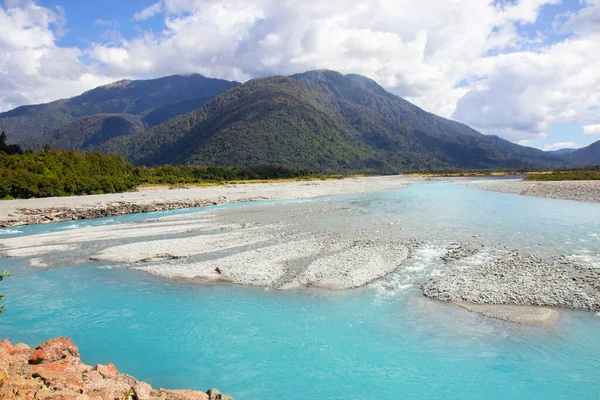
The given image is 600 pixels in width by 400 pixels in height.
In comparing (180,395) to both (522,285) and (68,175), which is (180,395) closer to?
(522,285)

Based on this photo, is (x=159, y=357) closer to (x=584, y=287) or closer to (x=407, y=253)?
(x=407, y=253)

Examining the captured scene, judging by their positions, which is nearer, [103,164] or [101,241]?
[101,241]

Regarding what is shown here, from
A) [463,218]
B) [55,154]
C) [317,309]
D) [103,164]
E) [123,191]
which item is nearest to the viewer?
[317,309]

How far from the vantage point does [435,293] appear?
13.8 meters

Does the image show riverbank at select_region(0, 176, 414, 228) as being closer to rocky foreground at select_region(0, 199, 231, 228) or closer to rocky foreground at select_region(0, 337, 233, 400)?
rocky foreground at select_region(0, 199, 231, 228)

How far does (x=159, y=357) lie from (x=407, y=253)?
14.3 meters

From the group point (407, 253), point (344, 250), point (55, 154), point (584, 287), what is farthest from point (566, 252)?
point (55, 154)

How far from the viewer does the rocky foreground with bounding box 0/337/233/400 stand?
6.09 meters

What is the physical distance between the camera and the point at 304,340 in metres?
11.0

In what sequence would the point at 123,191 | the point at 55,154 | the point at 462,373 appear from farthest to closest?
the point at 55,154 < the point at 123,191 < the point at 462,373

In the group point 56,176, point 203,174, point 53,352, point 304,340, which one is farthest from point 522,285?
point 203,174

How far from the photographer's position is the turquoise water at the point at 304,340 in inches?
349

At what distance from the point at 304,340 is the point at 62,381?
6.43m

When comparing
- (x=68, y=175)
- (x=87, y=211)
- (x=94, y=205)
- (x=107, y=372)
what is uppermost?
(x=68, y=175)
